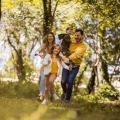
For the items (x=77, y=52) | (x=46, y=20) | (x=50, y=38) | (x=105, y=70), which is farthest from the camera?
(x=105, y=70)

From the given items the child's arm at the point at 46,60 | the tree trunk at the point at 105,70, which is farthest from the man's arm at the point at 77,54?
the tree trunk at the point at 105,70

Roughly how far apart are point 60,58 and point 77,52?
1.49 ft

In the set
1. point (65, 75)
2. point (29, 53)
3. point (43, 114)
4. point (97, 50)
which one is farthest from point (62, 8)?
point (43, 114)

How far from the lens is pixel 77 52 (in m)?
10.4

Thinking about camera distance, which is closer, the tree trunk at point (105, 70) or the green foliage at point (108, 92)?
the green foliage at point (108, 92)

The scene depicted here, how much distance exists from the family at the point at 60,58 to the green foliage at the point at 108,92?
798 inches

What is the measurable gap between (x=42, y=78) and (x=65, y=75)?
0.58 meters

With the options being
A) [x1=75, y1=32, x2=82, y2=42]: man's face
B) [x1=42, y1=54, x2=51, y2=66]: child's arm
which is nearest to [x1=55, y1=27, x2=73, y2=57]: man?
[x1=75, y1=32, x2=82, y2=42]: man's face

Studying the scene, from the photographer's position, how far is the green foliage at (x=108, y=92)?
30.8 metres

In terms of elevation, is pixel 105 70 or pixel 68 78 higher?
pixel 68 78

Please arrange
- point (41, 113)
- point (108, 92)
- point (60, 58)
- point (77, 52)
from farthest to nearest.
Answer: point (108, 92) < point (60, 58) < point (77, 52) < point (41, 113)

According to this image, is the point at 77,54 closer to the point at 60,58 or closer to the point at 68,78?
the point at 60,58

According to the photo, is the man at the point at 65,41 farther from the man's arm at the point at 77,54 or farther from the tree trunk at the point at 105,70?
the tree trunk at the point at 105,70

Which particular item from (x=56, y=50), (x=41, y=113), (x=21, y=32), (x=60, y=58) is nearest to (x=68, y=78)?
(x=60, y=58)
